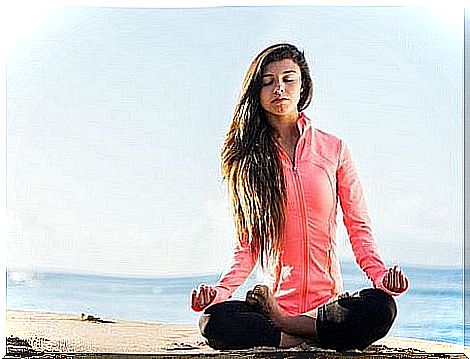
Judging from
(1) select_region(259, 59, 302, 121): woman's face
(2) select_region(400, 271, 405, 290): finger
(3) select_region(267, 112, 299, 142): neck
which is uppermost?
(1) select_region(259, 59, 302, 121): woman's face

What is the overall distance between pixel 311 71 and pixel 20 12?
1.03m

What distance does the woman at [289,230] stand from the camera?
3.68 meters

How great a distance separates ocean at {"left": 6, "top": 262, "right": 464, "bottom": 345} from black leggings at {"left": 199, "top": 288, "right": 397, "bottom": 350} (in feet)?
0.13

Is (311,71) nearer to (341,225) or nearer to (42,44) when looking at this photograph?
(341,225)

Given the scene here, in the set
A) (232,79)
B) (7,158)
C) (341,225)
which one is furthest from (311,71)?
(7,158)

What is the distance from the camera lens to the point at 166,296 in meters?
3.69

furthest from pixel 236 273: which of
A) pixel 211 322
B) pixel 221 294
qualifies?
pixel 211 322

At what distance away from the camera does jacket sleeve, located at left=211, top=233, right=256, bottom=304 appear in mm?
3689

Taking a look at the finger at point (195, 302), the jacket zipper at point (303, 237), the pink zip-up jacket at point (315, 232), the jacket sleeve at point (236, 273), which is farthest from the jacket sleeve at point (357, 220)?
the finger at point (195, 302)

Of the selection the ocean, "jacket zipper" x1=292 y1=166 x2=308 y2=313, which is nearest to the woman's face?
"jacket zipper" x1=292 y1=166 x2=308 y2=313

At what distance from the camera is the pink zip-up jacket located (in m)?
3.68

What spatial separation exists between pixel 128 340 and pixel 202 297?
295 millimetres

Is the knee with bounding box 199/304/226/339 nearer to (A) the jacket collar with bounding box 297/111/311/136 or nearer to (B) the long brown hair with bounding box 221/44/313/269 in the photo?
(B) the long brown hair with bounding box 221/44/313/269

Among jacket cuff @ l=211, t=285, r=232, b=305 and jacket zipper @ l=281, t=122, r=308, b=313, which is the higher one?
jacket zipper @ l=281, t=122, r=308, b=313
